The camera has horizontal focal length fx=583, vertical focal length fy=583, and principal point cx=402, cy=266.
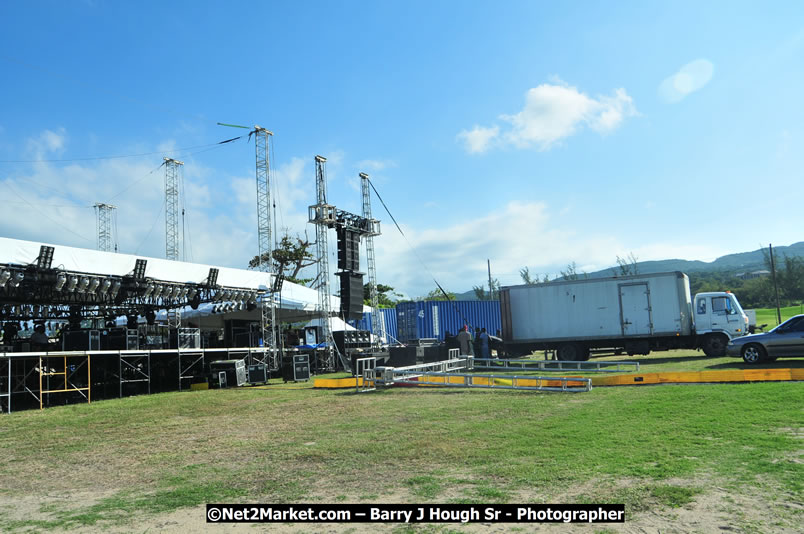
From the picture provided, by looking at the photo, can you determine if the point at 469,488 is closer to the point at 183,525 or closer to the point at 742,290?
the point at 183,525

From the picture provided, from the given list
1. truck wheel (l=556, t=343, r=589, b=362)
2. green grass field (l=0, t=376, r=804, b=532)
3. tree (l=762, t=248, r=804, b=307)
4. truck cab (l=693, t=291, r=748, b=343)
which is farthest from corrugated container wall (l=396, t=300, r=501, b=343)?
tree (l=762, t=248, r=804, b=307)

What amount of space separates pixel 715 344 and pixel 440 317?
1374cm

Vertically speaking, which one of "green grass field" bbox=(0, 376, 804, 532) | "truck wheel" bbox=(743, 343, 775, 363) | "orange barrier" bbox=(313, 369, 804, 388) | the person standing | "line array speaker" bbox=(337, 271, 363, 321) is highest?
"line array speaker" bbox=(337, 271, 363, 321)

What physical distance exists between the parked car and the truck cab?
4.83 m

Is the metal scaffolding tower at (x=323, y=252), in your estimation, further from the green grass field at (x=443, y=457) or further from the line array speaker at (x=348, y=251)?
the green grass field at (x=443, y=457)

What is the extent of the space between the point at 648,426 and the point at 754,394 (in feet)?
11.8

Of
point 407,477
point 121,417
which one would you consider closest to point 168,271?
point 121,417

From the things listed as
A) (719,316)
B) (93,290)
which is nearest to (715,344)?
(719,316)

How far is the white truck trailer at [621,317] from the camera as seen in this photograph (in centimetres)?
2155

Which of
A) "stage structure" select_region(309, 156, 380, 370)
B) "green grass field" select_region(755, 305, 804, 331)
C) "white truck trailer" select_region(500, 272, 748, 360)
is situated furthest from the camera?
"green grass field" select_region(755, 305, 804, 331)

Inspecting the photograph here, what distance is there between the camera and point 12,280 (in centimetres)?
1717

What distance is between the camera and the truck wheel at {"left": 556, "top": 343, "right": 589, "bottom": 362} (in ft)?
74.9

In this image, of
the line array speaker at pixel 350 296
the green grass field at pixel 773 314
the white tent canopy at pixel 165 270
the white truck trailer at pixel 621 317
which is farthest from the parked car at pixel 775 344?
the green grass field at pixel 773 314

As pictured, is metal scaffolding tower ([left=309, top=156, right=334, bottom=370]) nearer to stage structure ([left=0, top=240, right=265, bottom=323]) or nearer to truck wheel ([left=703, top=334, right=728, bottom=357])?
stage structure ([left=0, top=240, right=265, bottom=323])
